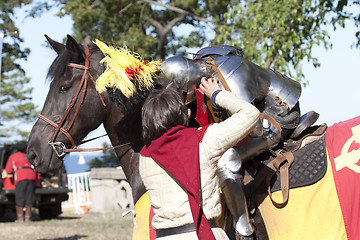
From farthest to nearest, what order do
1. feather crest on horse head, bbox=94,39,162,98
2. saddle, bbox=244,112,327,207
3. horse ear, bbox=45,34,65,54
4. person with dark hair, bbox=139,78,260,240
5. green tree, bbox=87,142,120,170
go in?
green tree, bbox=87,142,120,170
horse ear, bbox=45,34,65,54
feather crest on horse head, bbox=94,39,162,98
saddle, bbox=244,112,327,207
person with dark hair, bbox=139,78,260,240

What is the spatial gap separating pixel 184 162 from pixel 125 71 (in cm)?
120

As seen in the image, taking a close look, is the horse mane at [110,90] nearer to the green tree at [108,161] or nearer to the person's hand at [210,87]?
the person's hand at [210,87]

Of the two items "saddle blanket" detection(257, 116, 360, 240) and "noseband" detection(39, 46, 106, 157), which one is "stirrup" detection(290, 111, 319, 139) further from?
"noseband" detection(39, 46, 106, 157)

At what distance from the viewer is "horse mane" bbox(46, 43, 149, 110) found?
3.41 metres

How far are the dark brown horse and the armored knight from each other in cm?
41

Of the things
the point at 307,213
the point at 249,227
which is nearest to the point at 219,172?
the point at 249,227

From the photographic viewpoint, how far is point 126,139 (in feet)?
11.6

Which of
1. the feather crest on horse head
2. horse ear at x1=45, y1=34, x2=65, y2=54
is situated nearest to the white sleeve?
the feather crest on horse head

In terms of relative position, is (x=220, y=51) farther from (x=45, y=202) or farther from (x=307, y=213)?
(x=45, y=202)

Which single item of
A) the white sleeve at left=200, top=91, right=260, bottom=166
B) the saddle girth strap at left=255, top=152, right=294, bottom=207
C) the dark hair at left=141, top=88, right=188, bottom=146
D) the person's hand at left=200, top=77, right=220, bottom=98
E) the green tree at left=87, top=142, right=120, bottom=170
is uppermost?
the green tree at left=87, top=142, right=120, bottom=170

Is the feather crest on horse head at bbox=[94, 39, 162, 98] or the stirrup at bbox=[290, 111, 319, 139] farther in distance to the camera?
the stirrup at bbox=[290, 111, 319, 139]

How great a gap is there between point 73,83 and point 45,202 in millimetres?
10640

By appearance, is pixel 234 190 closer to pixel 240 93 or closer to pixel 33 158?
pixel 240 93

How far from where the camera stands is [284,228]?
120 inches
